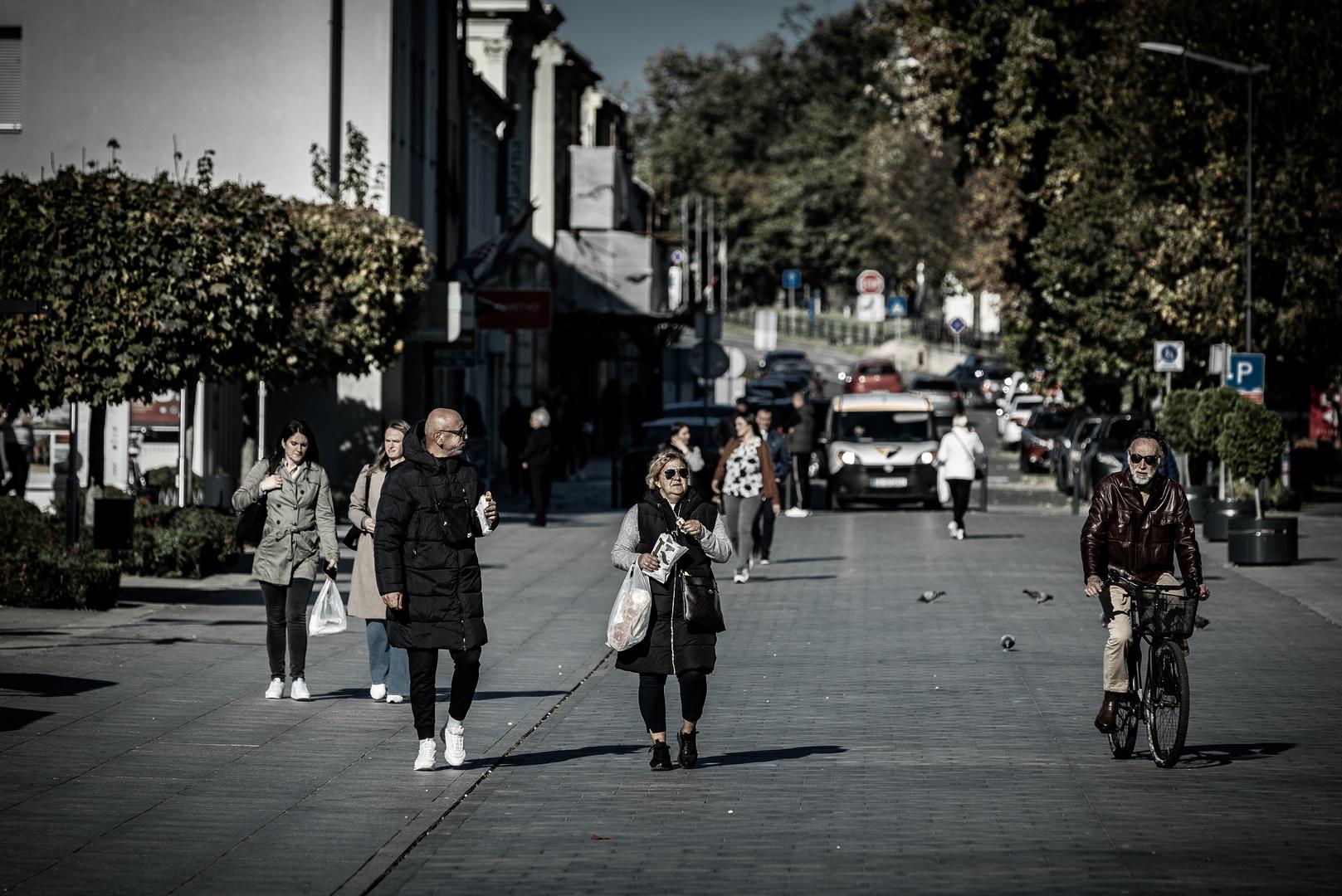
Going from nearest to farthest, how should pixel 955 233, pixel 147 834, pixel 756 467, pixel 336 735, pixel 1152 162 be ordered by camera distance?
1. pixel 147 834
2. pixel 336 735
3. pixel 756 467
4. pixel 1152 162
5. pixel 955 233

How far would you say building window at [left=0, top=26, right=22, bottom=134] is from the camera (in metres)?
35.6

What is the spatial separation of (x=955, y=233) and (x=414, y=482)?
71.7m

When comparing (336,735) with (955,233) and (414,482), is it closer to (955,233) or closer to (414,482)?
(414,482)

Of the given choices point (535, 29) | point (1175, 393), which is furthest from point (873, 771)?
point (535, 29)

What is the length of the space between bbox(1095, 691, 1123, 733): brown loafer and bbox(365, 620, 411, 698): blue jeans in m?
3.93

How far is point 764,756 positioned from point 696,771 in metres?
0.57

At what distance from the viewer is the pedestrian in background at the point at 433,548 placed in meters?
9.88

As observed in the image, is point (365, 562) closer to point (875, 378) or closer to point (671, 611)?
point (671, 611)

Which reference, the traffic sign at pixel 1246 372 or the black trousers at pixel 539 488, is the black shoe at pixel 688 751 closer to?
the black trousers at pixel 539 488

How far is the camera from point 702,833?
28.6 ft

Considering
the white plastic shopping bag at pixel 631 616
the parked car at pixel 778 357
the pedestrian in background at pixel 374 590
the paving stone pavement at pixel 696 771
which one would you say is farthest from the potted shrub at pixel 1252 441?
the parked car at pixel 778 357

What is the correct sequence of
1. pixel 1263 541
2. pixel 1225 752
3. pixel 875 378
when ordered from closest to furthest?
pixel 1225 752
pixel 1263 541
pixel 875 378

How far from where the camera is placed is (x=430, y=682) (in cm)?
1009

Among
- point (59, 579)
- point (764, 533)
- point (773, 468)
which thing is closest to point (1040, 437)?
point (764, 533)
